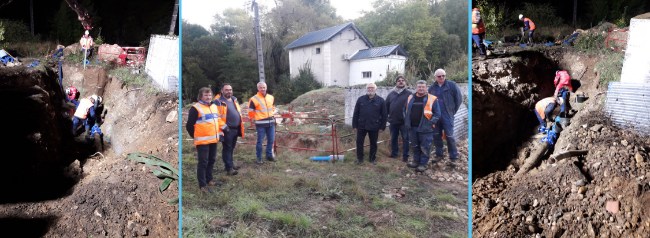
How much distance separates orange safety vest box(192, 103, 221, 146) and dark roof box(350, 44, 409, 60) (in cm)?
134

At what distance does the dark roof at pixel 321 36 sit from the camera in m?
2.58

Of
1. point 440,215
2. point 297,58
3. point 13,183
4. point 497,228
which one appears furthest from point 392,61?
point 13,183

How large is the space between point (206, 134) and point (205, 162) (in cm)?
26

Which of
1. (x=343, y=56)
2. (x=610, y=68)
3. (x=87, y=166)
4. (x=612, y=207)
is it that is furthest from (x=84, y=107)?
(x=610, y=68)

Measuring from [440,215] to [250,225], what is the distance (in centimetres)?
154

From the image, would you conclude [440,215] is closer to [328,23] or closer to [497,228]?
[328,23]

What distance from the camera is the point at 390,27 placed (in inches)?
98.4

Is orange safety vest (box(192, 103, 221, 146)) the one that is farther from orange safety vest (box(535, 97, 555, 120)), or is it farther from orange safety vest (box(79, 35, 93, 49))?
orange safety vest (box(79, 35, 93, 49))

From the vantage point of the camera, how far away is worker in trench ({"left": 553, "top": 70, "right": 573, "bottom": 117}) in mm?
4922

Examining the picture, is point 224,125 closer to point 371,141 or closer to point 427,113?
point 371,141

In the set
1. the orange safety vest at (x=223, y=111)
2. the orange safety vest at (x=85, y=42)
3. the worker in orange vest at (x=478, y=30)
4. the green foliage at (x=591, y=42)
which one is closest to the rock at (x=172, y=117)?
the orange safety vest at (x=223, y=111)

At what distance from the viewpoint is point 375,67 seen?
2.53 meters

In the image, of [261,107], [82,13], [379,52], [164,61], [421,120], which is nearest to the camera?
[379,52]

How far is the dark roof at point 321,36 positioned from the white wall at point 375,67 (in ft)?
0.51
